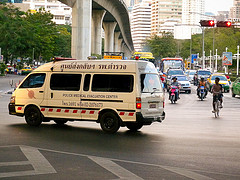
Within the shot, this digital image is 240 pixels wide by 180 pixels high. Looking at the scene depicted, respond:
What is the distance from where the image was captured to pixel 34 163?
997cm

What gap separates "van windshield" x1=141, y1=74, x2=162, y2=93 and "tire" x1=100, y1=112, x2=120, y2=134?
1133mm

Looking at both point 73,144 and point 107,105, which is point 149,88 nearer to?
point 107,105

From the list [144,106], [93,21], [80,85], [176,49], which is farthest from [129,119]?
[176,49]

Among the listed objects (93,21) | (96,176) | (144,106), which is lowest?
(96,176)

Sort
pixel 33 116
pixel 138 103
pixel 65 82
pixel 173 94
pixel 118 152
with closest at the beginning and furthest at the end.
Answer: pixel 118 152
pixel 138 103
pixel 65 82
pixel 33 116
pixel 173 94

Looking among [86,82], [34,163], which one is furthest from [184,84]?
[34,163]

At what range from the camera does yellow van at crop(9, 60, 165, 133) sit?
1500 cm

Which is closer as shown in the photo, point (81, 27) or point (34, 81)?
point (34, 81)

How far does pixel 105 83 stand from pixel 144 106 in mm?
1429

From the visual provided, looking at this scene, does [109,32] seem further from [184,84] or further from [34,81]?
[34,81]

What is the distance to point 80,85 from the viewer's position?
52.3ft

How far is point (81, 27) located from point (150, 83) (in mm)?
35107

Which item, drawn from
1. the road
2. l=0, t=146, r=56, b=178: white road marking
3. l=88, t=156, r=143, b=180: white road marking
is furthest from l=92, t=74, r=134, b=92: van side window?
l=88, t=156, r=143, b=180: white road marking

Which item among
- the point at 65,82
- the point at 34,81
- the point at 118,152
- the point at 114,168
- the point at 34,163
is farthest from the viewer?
the point at 34,81
